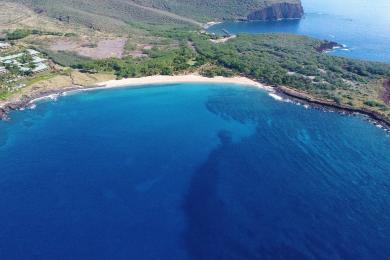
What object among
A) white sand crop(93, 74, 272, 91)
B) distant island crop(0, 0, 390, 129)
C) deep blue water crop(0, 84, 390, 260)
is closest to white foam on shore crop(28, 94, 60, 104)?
distant island crop(0, 0, 390, 129)

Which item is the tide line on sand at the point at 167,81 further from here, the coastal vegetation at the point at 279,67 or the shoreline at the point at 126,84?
the coastal vegetation at the point at 279,67

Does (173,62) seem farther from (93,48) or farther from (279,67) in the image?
(279,67)

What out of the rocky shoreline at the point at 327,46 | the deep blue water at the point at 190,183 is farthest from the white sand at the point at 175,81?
the rocky shoreline at the point at 327,46

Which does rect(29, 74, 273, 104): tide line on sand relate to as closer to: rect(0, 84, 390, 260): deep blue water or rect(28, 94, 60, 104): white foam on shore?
rect(28, 94, 60, 104): white foam on shore

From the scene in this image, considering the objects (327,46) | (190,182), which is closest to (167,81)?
(190,182)

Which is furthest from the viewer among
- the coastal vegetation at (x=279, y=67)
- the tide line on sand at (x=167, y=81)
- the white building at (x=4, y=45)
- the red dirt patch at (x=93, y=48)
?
the red dirt patch at (x=93, y=48)

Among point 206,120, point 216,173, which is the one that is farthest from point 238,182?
point 206,120
